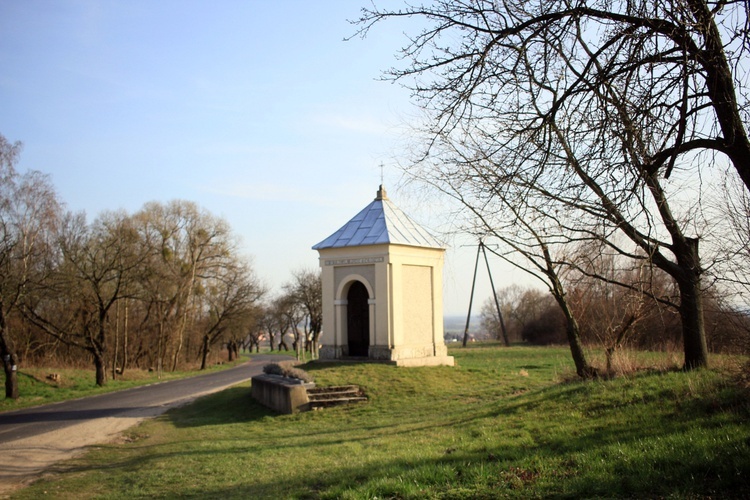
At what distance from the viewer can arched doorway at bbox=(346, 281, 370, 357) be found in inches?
983

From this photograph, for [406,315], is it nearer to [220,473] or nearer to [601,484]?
[220,473]

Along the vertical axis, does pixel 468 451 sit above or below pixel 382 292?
A: below

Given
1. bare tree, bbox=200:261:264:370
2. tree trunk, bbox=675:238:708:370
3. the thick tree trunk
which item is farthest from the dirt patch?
bare tree, bbox=200:261:264:370

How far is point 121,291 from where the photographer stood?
32219 millimetres

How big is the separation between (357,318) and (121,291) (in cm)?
1457

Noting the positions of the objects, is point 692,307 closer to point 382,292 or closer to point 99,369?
point 382,292

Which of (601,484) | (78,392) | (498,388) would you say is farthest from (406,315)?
(601,484)

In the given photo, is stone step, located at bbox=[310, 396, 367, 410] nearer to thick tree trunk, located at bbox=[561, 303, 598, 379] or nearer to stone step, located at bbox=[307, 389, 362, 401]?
stone step, located at bbox=[307, 389, 362, 401]

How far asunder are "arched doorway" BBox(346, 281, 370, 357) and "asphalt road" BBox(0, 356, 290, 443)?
6.41 m

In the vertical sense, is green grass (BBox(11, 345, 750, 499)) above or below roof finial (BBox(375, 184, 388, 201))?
below

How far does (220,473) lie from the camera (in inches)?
381

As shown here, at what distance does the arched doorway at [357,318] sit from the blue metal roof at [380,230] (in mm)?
1983

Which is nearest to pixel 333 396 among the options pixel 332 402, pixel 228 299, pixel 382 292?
pixel 332 402

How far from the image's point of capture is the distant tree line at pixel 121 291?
2655 cm
